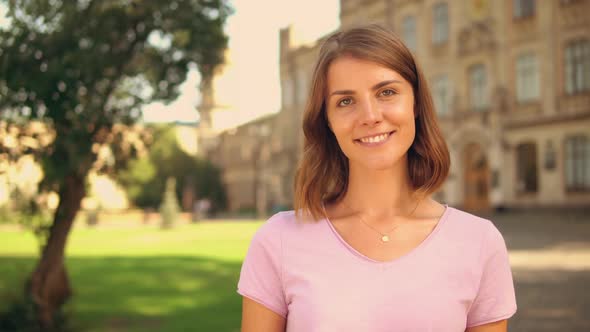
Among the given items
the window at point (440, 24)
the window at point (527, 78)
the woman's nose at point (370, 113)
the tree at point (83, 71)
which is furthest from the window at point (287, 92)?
→ the woman's nose at point (370, 113)

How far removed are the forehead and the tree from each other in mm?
6104

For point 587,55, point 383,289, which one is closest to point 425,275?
point 383,289

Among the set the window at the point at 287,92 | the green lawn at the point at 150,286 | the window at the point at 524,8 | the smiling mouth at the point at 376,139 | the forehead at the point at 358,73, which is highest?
the window at the point at 524,8

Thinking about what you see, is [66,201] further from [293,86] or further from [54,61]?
[293,86]

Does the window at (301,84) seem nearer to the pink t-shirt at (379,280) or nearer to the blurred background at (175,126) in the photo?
the blurred background at (175,126)

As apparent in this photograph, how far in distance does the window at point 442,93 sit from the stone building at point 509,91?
5 cm

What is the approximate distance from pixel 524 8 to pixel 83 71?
82.4 feet

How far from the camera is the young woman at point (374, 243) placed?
1.90 m

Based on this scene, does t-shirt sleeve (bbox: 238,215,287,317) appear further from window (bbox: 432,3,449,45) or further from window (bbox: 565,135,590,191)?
window (bbox: 432,3,449,45)

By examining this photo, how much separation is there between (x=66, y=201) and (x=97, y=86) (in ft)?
5.12

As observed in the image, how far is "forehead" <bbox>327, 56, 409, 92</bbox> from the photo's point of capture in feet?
6.54

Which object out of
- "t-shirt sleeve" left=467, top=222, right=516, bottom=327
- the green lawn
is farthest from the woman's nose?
the green lawn

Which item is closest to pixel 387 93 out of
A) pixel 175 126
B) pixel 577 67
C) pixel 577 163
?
pixel 175 126

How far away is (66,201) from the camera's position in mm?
8625
